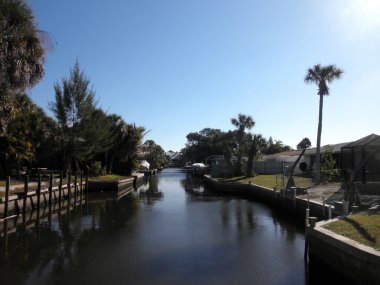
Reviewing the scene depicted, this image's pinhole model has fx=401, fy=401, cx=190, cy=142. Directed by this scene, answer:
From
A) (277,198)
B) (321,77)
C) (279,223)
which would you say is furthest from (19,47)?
(321,77)

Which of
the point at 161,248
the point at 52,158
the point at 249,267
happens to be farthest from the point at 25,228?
the point at 52,158

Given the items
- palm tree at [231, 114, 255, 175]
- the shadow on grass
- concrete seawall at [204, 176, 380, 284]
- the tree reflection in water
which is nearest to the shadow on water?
concrete seawall at [204, 176, 380, 284]

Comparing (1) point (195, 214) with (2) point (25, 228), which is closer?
(2) point (25, 228)

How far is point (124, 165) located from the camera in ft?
204

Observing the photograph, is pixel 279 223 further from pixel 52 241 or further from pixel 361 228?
pixel 52 241

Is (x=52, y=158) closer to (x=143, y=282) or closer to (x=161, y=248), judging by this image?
(x=161, y=248)

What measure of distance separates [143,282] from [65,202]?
22.5 metres

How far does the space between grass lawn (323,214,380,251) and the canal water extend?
1.30 metres

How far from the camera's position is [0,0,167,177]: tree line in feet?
65.3

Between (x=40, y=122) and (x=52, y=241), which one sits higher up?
(x=40, y=122)

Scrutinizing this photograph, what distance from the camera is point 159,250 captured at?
51.4 ft

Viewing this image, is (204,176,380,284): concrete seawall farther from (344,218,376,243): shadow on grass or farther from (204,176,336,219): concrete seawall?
(204,176,336,219): concrete seawall

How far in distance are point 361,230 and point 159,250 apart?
24.6ft

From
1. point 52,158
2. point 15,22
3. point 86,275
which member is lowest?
point 86,275
